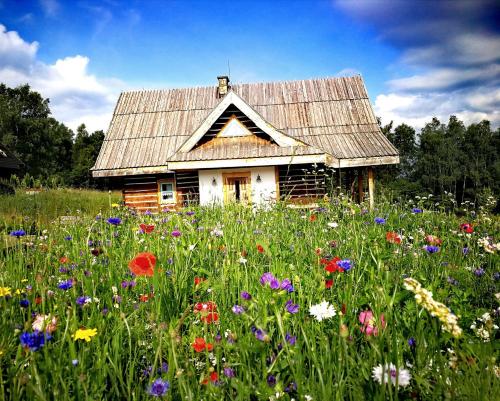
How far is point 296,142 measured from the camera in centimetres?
1259

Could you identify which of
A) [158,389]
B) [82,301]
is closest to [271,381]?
[158,389]

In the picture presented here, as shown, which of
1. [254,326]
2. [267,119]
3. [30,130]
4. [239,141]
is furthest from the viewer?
[30,130]

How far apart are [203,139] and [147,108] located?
618 cm

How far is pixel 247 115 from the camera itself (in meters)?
12.8

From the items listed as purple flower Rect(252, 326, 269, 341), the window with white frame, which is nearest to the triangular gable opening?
the window with white frame

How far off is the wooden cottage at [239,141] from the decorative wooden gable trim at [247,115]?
0.04 metres

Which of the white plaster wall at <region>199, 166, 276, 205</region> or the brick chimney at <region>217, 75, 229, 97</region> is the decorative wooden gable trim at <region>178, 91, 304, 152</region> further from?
the brick chimney at <region>217, 75, 229, 97</region>

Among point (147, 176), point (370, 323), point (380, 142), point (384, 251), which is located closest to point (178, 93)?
point (147, 176)

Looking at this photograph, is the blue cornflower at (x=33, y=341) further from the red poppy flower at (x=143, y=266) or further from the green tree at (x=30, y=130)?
the green tree at (x=30, y=130)

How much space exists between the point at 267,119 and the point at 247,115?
169 inches

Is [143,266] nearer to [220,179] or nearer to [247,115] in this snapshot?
[247,115]

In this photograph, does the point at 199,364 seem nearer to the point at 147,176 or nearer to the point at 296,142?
the point at 296,142

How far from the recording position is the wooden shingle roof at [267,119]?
1488 cm

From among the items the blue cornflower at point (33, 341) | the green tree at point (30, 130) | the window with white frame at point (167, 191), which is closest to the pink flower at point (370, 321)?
the blue cornflower at point (33, 341)
